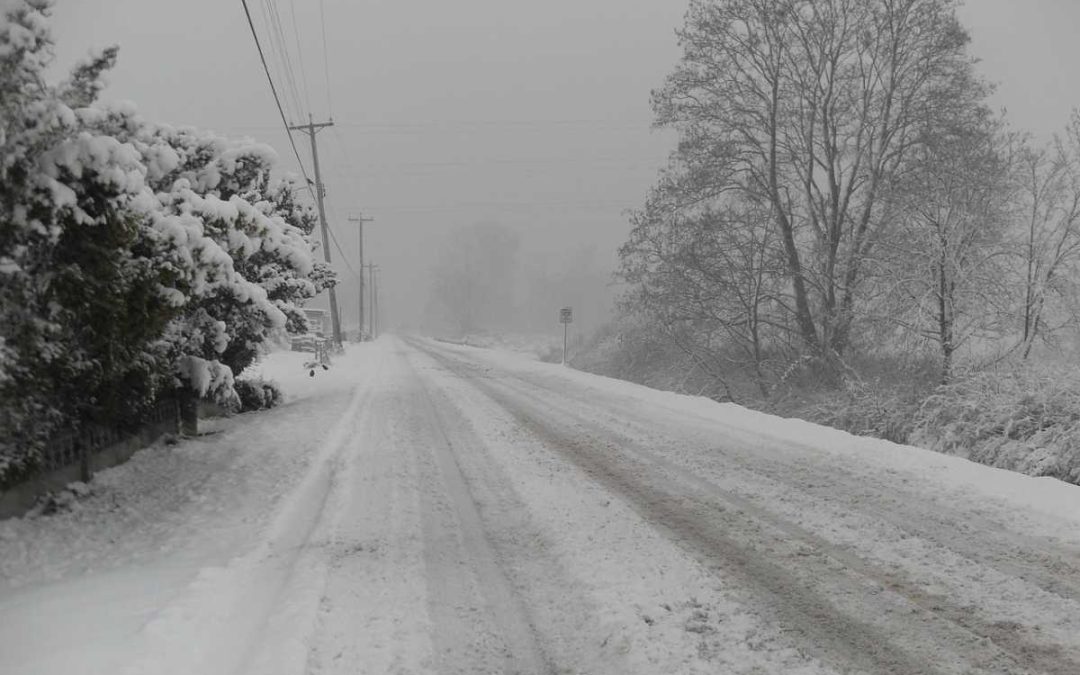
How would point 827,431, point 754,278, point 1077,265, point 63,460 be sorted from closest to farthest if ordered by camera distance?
point 63,460 < point 827,431 < point 1077,265 < point 754,278

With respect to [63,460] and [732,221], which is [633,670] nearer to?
[63,460]

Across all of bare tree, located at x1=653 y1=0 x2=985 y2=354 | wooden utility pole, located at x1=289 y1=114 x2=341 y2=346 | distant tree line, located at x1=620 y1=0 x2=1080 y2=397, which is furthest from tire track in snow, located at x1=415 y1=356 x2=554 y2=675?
wooden utility pole, located at x1=289 y1=114 x2=341 y2=346

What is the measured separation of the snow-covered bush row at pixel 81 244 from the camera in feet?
13.4

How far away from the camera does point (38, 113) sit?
4.07 m

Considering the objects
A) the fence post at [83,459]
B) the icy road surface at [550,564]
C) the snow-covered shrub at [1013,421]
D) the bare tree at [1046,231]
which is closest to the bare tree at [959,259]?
the bare tree at [1046,231]

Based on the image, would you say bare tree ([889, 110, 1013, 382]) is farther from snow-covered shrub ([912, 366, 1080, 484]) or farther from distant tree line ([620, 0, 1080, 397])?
snow-covered shrub ([912, 366, 1080, 484])

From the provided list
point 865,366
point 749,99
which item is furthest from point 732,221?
point 865,366

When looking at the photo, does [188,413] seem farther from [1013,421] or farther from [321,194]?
[321,194]

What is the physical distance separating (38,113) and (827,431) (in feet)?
28.7

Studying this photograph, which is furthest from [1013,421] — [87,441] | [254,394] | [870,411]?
[254,394]

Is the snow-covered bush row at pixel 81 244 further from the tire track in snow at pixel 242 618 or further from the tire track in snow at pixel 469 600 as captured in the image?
the tire track in snow at pixel 469 600

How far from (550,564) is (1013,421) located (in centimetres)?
678

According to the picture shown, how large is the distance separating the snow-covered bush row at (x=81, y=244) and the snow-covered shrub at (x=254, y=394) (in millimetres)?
4503

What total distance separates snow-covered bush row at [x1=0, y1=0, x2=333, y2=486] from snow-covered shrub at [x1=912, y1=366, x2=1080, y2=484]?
835cm
